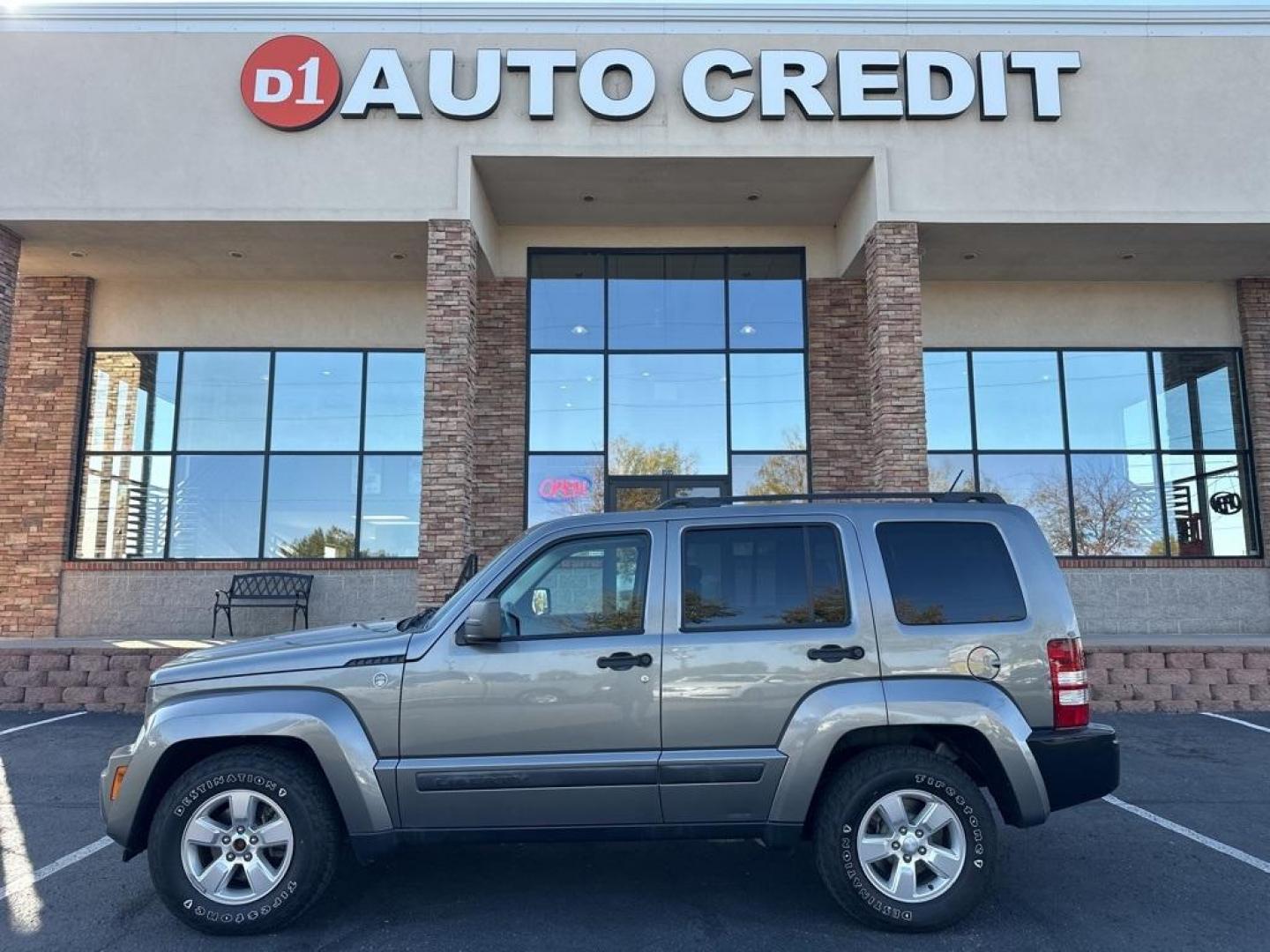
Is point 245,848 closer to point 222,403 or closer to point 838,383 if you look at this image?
point 838,383

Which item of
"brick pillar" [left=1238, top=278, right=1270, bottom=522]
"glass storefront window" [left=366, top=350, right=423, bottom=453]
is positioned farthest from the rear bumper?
"brick pillar" [left=1238, top=278, right=1270, bottom=522]

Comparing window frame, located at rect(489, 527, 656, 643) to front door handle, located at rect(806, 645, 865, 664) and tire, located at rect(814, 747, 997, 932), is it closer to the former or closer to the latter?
front door handle, located at rect(806, 645, 865, 664)

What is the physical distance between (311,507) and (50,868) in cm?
963

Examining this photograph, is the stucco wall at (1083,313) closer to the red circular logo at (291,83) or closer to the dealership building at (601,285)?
the dealership building at (601,285)

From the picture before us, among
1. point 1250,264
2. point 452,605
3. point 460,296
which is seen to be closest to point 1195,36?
point 1250,264

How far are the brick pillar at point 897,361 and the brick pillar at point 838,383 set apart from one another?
1.26 metres

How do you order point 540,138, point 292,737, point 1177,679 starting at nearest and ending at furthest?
point 292,737, point 1177,679, point 540,138

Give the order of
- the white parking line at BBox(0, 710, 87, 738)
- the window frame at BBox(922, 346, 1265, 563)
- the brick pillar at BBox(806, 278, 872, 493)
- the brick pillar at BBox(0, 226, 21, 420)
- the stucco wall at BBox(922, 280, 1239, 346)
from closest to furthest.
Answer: the white parking line at BBox(0, 710, 87, 738) < the brick pillar at BBox(0, 226, 21, 420) < the brick pillar at BBox(806, 278, 872, 493) < the window frame at BBox(922, 346, 1265, 563) < the stucco wall at BBox(922, 280, 1239, 346)

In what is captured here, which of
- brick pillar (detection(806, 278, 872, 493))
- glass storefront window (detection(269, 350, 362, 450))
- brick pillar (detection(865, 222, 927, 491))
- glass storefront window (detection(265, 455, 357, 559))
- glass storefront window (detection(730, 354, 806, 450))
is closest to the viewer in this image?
brick pillar (detection(865, 222, 927, 491))

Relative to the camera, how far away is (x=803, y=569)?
409cm

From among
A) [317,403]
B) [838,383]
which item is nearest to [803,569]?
[838,383]

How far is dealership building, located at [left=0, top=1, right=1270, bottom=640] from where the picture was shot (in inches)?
461

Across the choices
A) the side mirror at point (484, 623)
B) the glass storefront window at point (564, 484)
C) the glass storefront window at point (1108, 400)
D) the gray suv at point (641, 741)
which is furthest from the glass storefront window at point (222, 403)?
the glass storefront window at point (1108, 400)

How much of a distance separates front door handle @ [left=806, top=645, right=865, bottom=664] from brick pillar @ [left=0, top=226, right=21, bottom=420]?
41.9 ft
